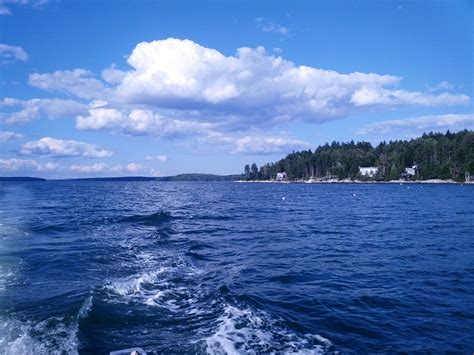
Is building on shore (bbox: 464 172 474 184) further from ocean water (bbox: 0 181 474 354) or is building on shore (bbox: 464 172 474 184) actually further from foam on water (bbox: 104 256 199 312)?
foam on water (bbox: 104 256 199 312)

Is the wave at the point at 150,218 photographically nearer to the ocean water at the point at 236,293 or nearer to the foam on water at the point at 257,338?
the ocean water at the point at 236,293

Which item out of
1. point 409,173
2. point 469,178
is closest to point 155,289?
point 469,178

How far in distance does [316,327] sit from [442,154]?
192 metres

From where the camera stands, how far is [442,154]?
177500 mm

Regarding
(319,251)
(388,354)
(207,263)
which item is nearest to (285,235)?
(319,251)

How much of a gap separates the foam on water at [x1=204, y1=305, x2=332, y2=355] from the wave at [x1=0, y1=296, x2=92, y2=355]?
4147mm

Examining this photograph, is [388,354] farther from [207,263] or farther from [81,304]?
[207,263]

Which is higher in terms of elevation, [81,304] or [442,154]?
[442,154]

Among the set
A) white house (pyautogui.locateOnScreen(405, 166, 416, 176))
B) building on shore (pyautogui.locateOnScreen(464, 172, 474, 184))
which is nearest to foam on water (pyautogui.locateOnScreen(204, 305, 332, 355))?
building on shore (pyautogui.locateOnScreen(464, 172, 474, 184))

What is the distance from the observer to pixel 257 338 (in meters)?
11.4

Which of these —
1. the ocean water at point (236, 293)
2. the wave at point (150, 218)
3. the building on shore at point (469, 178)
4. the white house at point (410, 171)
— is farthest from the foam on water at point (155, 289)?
the white house at point (410, 171)

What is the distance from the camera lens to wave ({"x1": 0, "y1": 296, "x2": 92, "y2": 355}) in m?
10.3

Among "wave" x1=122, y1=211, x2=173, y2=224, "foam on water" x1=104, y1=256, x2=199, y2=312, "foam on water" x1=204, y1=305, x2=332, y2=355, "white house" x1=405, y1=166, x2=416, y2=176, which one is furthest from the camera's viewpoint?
"white house" x1=405, y1=166, x2=416, y2=176

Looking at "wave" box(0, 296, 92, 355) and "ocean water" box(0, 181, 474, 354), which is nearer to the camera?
"wave" box(0, 296, 92, 355)
